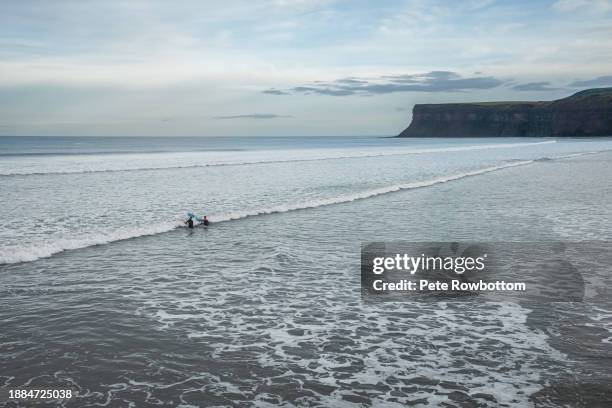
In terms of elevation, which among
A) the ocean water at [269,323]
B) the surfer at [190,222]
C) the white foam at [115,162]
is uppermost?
the white foam at [115,162]

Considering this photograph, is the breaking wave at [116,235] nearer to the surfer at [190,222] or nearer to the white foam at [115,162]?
the surfer at [190,222]

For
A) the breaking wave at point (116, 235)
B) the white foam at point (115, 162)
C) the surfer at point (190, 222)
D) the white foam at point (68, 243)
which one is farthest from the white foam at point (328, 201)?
the white foam at point (115, 162)

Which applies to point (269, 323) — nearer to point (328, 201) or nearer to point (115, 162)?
point (328, 201)

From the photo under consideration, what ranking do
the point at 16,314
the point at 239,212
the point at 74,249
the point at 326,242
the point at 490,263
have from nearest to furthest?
the point at 16,314, the point at 490,263, the point at 74,249, the point at 326,242, the point at 239,212

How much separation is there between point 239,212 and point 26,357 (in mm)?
14835

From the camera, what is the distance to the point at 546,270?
12227 millimetres

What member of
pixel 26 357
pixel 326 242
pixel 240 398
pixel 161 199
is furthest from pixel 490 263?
pixel 161 199

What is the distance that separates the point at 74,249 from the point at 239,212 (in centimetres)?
820

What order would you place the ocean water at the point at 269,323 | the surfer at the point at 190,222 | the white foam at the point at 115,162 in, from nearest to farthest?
the ocean water at the point at 269,323 < the surfer at the point at 190,222 < the white foam at the point at 115,162

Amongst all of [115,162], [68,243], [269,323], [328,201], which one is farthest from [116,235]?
[115,162]

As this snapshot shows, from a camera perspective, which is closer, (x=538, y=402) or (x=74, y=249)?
(x=538, y=402)

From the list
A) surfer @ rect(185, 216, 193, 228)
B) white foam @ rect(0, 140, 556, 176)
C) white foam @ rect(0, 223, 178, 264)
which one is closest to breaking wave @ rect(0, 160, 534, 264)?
white foam @ rect(0, 223, 178, 264)

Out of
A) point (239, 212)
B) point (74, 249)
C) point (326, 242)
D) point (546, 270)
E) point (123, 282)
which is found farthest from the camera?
point (239, 212)

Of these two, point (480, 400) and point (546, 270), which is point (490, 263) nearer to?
point (546, 270)
